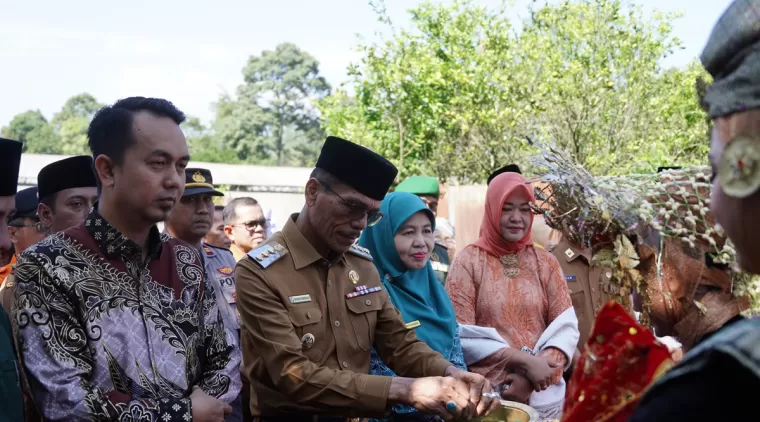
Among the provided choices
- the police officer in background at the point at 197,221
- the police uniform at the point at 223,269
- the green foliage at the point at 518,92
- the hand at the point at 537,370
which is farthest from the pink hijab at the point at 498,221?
Result: the green foliage at the point at 518,92

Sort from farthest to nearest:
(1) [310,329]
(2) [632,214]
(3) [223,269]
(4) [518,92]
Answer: (4) [518,92] → (3) [223,269] → (1) [310,329] → (2) [632,214]

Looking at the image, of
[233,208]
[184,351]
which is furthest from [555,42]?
[184,351]

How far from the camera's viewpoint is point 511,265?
4.89m

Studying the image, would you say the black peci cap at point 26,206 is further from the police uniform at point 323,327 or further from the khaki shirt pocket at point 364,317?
the khaki shirt pocket at point 364,317

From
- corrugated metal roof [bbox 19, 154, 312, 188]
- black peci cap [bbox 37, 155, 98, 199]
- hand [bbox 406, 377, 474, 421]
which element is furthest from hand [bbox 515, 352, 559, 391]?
corrugated metal roof [bbox 19, 154, 312, 188]

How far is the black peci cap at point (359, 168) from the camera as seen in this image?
3.45m

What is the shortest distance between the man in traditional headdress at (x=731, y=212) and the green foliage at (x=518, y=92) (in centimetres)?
1615

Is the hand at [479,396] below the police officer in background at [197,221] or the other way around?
below

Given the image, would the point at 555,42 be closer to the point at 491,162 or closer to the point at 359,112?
the point at 491,162

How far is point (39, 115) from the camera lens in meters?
76.6

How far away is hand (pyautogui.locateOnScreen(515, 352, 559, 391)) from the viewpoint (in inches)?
164

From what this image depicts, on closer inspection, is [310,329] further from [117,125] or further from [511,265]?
[511,265]

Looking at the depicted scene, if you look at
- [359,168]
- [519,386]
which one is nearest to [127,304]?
[359,168]

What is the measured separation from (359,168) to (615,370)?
2047mm
